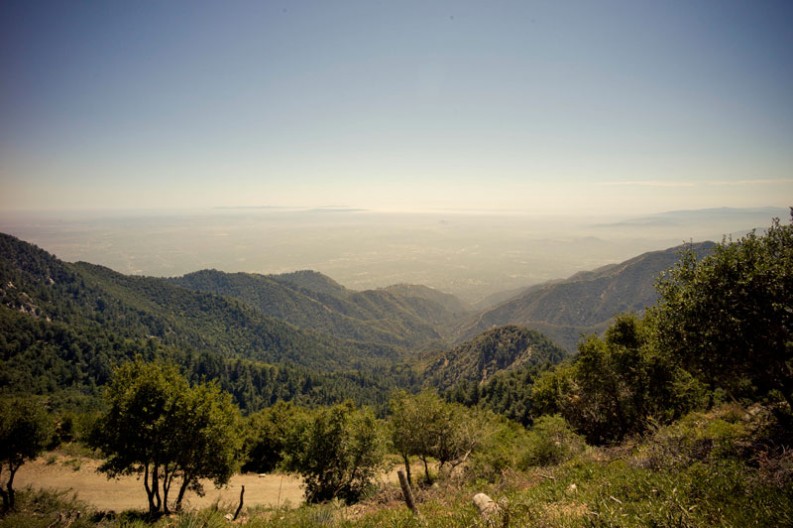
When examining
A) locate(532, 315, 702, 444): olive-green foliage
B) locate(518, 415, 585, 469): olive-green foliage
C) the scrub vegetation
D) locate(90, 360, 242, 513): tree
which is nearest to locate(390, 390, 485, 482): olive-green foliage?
the scrub vegetation

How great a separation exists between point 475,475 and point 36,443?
2778 centimetres

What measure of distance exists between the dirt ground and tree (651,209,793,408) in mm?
25942

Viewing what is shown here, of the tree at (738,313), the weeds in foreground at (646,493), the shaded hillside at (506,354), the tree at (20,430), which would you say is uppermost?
the tree at (738,313)

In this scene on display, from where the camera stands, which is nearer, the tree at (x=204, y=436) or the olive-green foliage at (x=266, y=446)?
the tree at (x=204, y=436)

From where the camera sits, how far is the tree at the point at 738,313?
1078 centimetres

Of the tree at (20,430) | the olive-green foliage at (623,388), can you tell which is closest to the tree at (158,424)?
the tree at (20,430)

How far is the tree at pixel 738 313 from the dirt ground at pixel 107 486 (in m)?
25.9

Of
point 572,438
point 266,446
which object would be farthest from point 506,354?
point 572,438

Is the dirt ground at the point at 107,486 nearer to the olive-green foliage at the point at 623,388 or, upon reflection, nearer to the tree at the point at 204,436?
the tree at the point at 204,436

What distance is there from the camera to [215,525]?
11516 mm

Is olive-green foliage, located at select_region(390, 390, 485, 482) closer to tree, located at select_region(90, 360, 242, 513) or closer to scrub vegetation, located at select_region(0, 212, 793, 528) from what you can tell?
scrub vegetation, located at select_region(0, 212, 793, 528)

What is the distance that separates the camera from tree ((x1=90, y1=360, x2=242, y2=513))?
1617 centimetres

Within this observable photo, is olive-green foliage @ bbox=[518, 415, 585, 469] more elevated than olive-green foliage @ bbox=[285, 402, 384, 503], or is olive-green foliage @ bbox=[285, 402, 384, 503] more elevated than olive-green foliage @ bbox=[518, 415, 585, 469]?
olive-green foliage @ bbox=[518, 415, 585, 469]

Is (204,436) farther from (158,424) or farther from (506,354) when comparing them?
(506,354)
